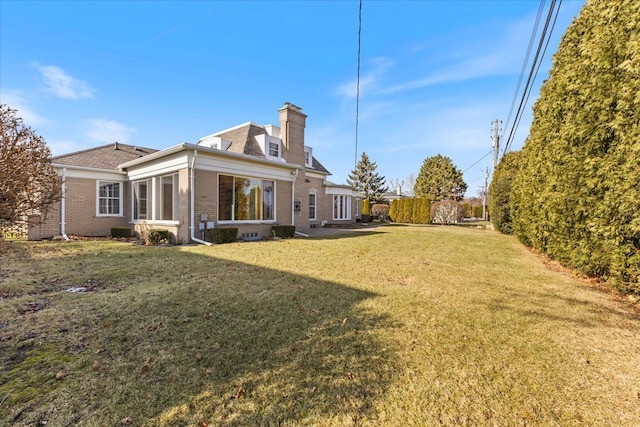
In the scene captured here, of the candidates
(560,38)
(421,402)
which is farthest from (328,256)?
(560,38)

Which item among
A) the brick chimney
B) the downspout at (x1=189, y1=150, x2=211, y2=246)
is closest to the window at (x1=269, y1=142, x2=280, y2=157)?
the brick chimney

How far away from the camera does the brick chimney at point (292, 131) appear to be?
1656 centimetres

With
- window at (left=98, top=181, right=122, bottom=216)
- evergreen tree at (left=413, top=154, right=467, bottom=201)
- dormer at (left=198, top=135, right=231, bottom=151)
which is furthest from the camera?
evergreen tree at (left=413, top=154, right=467, bottom=201)

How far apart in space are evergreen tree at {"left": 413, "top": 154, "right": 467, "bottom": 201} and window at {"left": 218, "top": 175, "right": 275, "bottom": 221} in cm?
2670

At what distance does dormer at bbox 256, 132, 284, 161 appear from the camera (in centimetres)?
1641

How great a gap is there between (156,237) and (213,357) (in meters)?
9.38

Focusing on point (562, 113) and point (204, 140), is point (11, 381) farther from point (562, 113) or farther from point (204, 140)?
point (204, 140)

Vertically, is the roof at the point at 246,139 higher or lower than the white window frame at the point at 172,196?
higher

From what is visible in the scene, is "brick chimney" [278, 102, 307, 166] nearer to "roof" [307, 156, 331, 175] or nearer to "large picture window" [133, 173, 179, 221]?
"roof" [307, 156, 331, 175]

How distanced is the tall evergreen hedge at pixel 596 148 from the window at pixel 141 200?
14.6 metres

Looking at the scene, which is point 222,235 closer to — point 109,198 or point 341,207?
point 109,198

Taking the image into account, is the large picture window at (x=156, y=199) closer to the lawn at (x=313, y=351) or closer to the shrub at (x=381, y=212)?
the lawn at (x=313, y=351)

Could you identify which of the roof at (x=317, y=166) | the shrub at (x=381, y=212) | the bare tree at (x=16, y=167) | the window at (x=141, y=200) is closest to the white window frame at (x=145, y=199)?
the window at (x=141, y=200)

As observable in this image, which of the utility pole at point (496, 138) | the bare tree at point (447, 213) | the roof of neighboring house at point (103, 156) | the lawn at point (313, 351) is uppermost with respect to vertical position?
the utility pole at point (496, 138)
